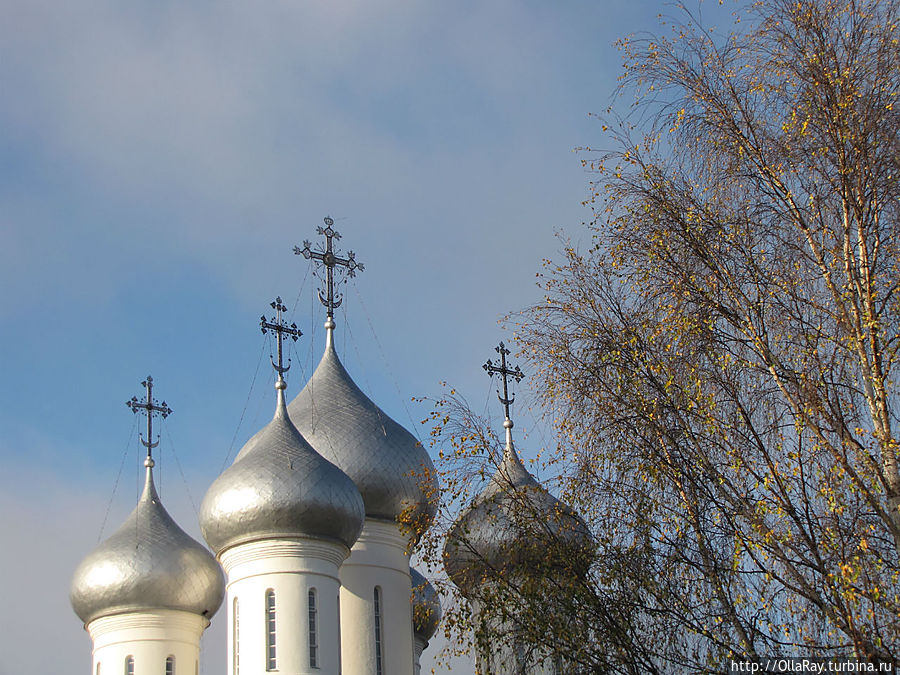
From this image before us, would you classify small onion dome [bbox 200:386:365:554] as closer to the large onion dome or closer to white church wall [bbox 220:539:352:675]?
white church wall [bbox 220:539:352:675]

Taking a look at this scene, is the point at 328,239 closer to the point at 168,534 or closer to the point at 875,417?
the point at 168,534

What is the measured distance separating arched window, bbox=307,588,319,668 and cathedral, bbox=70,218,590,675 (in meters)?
0.02

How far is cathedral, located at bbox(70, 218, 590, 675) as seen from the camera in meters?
17.6

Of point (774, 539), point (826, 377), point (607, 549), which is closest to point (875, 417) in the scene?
point (826, 377)

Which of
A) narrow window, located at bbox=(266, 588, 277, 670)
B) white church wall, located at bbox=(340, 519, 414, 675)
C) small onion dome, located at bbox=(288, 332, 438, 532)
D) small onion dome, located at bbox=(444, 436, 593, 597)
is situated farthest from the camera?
small onion dome, located at bbox=(288, 332, 438, 532)

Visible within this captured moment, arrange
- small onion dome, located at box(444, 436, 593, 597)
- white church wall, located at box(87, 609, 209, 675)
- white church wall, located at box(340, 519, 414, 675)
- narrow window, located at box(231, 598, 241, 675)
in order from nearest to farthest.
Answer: small onion dome, located at box(444, 436, 593, 597)
narrow window, located at box(231, 598, 241, 675)
white church wall, located at box(340, 519, 414, 675)
white church wall, located at box(87, 609, 209, 675)

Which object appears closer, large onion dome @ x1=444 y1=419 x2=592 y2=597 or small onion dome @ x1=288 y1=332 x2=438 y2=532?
large onion dome @ x1=444 y1=419 x2=592 y2=597

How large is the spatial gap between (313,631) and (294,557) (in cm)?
102

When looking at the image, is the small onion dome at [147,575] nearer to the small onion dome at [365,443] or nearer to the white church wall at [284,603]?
the white church wall at [284,603]

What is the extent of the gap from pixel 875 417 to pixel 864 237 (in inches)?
47.7

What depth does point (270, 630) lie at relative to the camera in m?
17.4

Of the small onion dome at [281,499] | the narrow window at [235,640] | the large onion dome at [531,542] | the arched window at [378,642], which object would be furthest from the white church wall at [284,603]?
the large onion dome at [531,542]

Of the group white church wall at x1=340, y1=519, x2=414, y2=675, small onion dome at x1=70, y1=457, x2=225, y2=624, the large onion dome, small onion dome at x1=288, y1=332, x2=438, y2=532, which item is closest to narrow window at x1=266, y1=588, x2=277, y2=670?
white church wall at x1=340, y1=519, x2=414, y2=675

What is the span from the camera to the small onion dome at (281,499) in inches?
700
